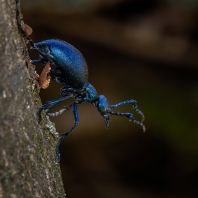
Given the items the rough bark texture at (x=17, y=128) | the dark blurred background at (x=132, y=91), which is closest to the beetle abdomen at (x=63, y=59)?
the rough bark texture at (x=17, y=128)

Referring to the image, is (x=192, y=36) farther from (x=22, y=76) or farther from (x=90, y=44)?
A: (x=22, y=76)

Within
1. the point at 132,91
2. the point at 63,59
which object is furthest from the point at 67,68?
the point at 132,91

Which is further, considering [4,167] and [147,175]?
[147,175]

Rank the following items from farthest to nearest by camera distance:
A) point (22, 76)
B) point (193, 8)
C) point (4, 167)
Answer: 1. point (193, 8)
2. point (22, 76)
3. point (4, 167)

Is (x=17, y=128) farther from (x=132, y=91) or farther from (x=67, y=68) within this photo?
(x=132, y=91)

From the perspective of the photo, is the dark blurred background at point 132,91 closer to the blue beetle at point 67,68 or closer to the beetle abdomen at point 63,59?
the blue beetle at point 67,68

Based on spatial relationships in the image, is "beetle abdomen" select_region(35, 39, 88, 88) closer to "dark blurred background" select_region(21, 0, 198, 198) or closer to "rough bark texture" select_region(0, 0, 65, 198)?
"rough bark texture" select_region(0, 0, 65, 198)

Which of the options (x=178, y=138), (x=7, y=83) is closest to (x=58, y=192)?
(x=7, y=83)

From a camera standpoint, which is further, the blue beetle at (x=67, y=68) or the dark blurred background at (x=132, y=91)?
the dark blurred background at (x=132, y=91)
